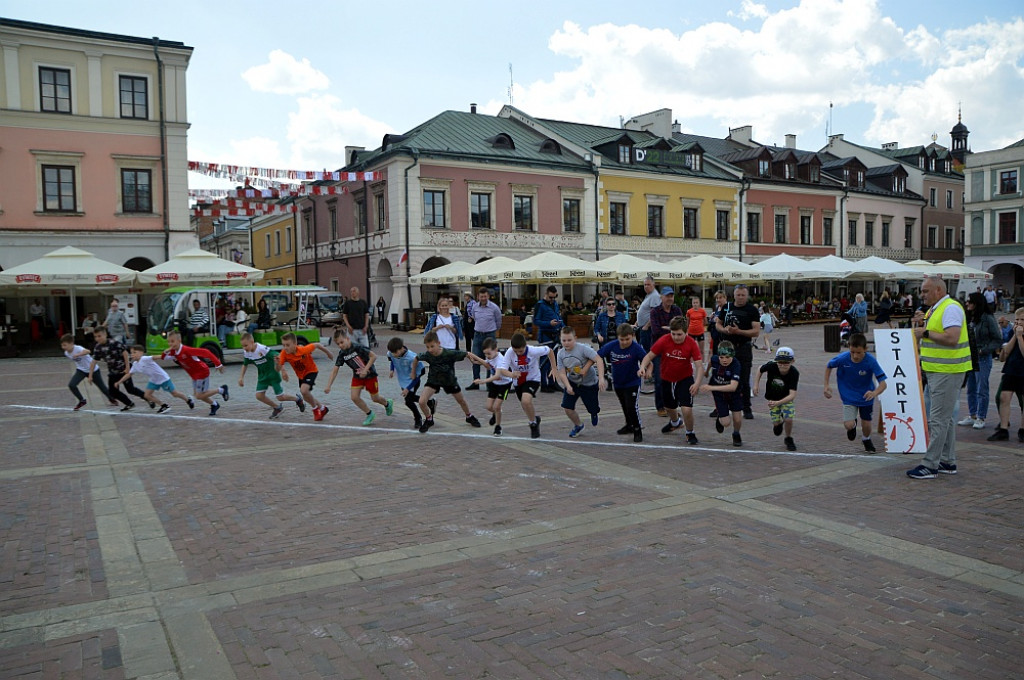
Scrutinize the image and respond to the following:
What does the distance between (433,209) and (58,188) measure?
14.2 m

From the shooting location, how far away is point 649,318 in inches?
486

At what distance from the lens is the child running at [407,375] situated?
10.2 meters

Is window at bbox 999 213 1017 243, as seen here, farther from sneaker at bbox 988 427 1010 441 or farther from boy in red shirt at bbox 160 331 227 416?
boy in red shirt at bbox 160 331 227 416

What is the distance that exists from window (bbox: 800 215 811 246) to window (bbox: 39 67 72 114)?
3808 cm

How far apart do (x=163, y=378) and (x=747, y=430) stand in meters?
8.62

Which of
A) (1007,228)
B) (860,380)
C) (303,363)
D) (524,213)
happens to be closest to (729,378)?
(860,380)

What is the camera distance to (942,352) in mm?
6918

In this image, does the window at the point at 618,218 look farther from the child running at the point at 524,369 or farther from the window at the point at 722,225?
the child running at the point at 524,369

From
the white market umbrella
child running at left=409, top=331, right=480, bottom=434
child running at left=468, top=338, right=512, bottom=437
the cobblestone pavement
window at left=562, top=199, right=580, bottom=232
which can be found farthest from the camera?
window at left=562, top=199, right=580, bottom=232

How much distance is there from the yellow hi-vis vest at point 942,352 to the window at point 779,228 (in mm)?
39601

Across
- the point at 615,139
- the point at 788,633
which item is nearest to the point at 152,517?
the point at 788,633

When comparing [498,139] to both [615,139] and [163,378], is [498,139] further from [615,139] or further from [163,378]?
[163,378]

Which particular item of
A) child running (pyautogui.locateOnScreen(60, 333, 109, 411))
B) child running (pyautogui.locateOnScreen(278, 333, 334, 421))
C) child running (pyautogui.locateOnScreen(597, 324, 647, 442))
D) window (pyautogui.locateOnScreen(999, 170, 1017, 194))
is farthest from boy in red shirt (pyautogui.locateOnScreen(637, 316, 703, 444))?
window (pyautogui.locateOnScreen(999, 170, 1017, 194))

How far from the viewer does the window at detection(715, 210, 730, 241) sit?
4209 centimetres
